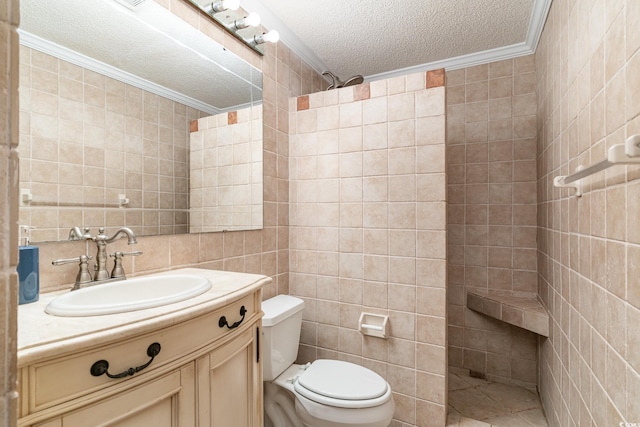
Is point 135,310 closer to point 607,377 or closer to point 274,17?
point 607,377

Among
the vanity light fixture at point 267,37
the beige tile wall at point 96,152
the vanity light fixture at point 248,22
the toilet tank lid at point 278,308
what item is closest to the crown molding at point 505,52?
the vanity light fixture at point 267,37

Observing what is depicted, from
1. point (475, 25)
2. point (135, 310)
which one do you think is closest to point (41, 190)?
point (135, 310)

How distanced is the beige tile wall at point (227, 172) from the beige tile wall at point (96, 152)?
73mm

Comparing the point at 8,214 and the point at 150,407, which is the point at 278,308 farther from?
the point at 8,214

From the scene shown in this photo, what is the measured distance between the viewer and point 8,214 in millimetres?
282

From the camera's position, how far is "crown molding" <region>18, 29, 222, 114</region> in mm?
1025

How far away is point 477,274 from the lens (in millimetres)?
2412

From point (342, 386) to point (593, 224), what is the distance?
4.03 feet

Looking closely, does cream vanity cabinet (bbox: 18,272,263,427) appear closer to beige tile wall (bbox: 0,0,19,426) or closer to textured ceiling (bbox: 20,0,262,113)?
beige tile wall (bbox: 0,0,19,426)

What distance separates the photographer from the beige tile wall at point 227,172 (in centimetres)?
Answer: 157

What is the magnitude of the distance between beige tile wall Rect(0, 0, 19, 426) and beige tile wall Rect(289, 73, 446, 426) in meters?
1.74

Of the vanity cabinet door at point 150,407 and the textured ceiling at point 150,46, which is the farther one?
the textured ceiling at point 150,46

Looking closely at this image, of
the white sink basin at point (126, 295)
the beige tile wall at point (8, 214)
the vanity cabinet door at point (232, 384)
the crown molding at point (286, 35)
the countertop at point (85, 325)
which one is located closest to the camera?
the beige tile wall at point (8, 214)

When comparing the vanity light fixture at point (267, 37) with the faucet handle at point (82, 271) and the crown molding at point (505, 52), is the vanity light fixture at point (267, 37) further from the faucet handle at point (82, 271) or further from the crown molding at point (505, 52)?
the faucet handle at point (82, 271)
